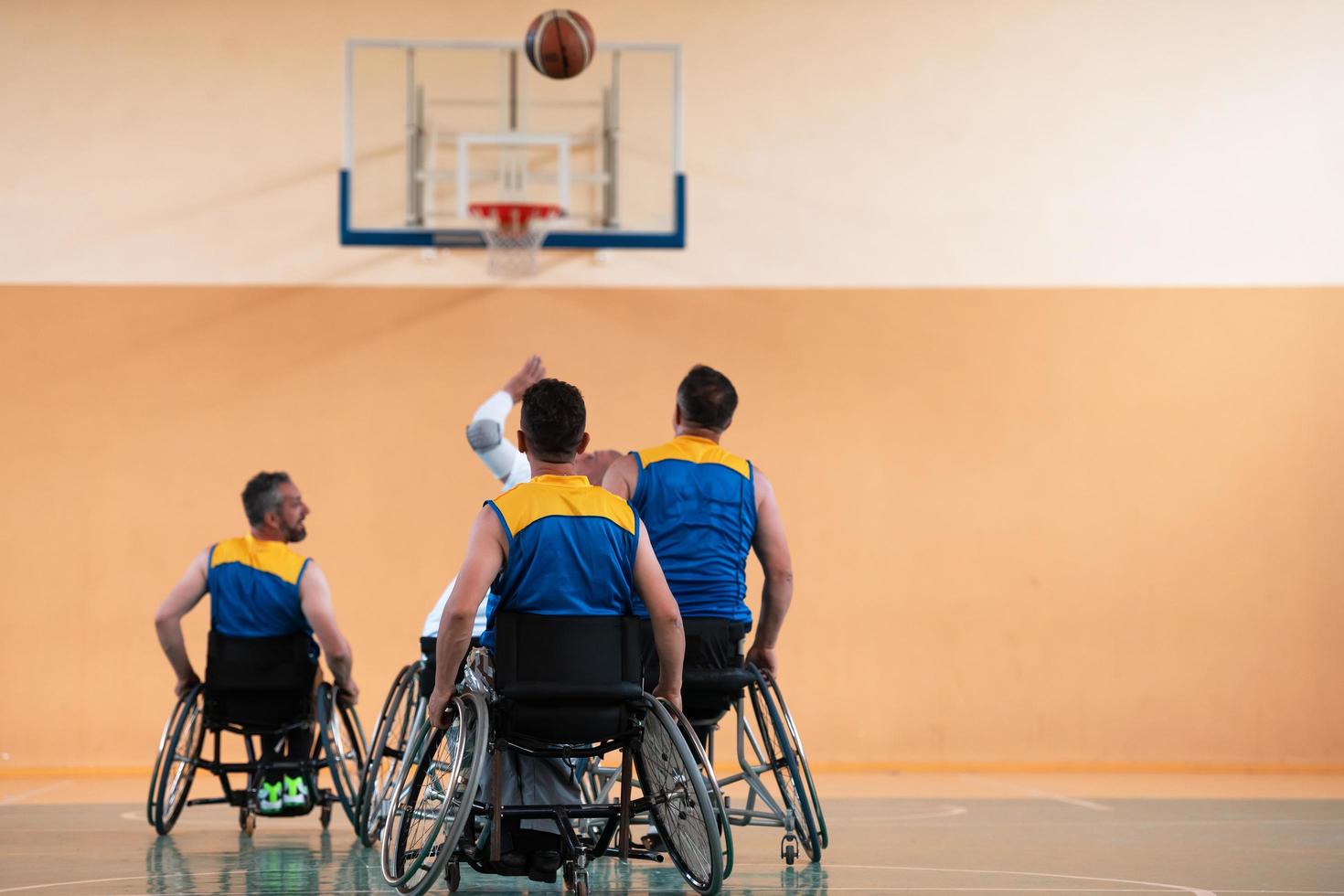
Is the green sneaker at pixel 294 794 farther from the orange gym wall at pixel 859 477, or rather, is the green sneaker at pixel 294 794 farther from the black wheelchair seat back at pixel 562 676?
the orange gym wall at pixel 859 477

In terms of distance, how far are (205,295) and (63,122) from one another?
3.53 feet

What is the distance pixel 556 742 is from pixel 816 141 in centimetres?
482

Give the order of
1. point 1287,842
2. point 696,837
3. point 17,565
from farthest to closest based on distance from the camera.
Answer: point 17,565
point 1287,842
point 696,837

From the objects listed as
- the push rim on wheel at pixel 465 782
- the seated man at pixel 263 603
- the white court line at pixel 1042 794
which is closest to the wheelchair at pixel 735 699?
the push rim on wheel at pixel 465 782

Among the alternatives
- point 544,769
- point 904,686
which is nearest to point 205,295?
point 904,686

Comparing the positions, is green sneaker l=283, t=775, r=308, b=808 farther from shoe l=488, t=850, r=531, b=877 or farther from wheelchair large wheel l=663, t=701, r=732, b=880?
wheelchair large wheel l=663, t=701, r=732, b=880

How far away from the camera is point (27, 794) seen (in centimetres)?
624

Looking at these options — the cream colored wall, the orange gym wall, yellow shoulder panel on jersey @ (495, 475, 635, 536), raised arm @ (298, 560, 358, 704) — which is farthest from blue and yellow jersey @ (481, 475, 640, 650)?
the cream colored wall

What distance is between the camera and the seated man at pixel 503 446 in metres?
4.12

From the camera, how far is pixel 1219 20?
24.4 feet

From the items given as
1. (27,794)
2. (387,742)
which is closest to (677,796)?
(387,742)

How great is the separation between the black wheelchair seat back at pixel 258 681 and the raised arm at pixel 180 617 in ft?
0.27

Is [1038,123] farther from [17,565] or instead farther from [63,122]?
[17,565]

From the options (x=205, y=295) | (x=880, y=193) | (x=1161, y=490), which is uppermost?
(x=880, y=193)
